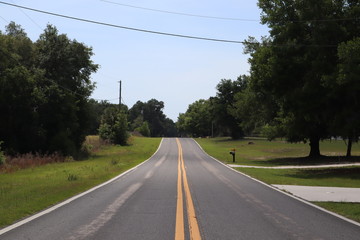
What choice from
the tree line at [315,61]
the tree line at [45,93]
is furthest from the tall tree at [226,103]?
the tree line at [315,61]

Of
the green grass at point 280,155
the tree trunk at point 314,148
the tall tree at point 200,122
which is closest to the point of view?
the green grass at point 280,155

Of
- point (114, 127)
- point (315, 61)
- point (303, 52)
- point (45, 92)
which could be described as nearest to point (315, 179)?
point (315, 61)

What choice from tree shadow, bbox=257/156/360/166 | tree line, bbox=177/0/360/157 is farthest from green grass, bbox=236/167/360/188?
tree shadow, bbox=257/156/360/166

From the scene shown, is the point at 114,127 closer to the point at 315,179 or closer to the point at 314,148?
the point at 314,148

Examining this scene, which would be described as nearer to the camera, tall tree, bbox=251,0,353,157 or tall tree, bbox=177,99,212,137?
tall tree, bbox=251,0,353,157

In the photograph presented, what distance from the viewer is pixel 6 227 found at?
25.0 ft

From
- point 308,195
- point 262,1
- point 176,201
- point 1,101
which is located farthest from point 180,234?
point 1,101

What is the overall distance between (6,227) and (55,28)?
46.1 m

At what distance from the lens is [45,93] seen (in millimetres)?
43625

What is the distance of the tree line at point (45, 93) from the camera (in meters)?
39.8

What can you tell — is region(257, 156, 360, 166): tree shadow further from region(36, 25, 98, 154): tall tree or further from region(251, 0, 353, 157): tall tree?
region(36, 25, 98, 154): tall tree

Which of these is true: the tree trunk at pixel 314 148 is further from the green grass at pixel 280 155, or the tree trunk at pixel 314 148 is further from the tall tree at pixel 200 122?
the tall tree at pixel 200 122

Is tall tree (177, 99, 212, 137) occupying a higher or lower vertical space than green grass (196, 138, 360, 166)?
higher

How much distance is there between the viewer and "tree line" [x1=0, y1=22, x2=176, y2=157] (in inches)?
1565
